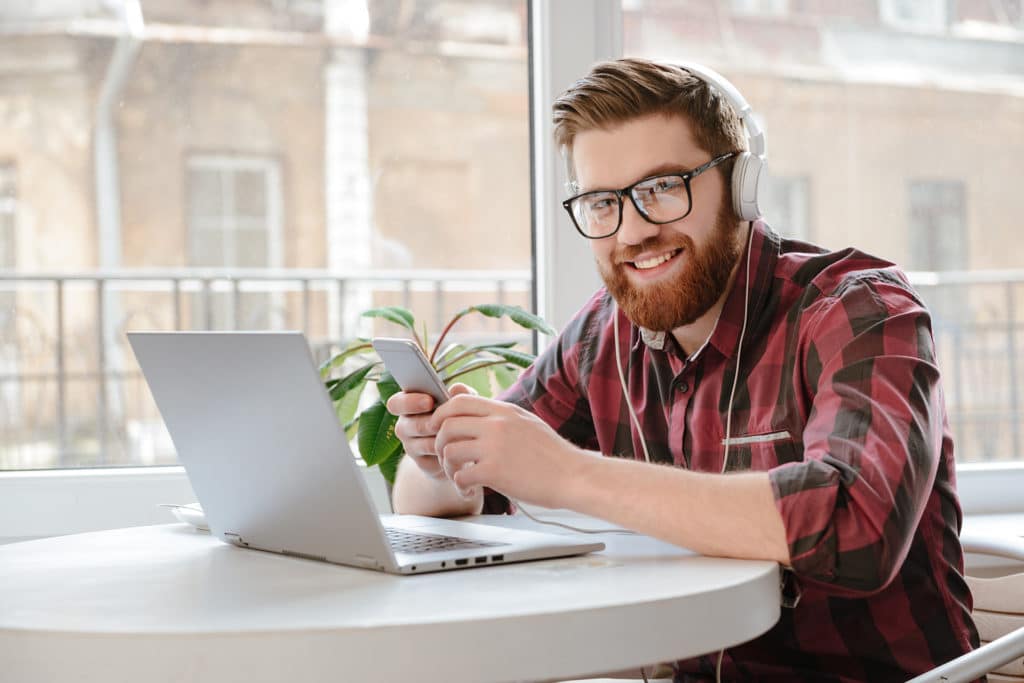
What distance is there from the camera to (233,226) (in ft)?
8.31

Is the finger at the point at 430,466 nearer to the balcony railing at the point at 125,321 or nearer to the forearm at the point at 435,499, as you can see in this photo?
the forearm at the point at 435,499

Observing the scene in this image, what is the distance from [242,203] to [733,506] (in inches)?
68.3

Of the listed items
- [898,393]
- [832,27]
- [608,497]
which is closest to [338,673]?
[608,497]

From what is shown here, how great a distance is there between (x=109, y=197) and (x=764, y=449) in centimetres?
170

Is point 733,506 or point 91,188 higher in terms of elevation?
point 91,188

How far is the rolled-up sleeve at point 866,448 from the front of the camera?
1.03 metres

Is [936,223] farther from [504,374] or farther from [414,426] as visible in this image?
[414,426]

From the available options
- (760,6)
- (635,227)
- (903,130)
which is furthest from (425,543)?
(903,130)

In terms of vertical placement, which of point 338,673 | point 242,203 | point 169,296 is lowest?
point 338,673

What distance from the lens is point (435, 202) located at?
102 inches

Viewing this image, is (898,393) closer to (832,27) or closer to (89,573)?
(89,573)

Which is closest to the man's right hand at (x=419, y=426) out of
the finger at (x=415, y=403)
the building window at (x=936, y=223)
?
the finger at (x=415, y=403)

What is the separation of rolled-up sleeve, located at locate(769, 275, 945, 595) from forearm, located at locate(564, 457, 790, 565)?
0.02 m

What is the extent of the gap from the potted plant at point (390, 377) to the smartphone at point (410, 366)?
666 mm
